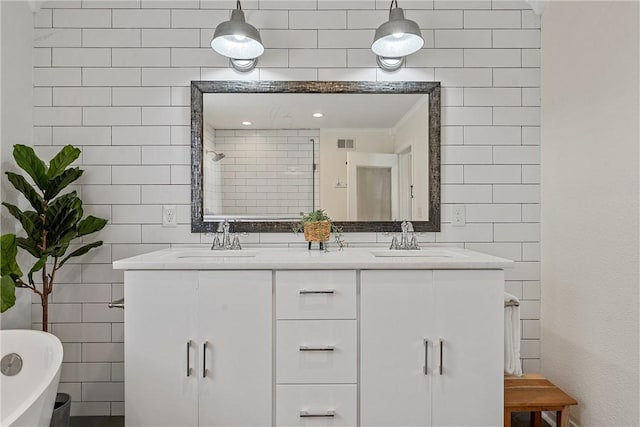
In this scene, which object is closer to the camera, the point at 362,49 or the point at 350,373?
the point at 350,373

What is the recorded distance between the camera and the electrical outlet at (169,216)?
2.27 meters

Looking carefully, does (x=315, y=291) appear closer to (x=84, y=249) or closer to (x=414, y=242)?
(x=414, y=242)

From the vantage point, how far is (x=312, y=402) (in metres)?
1.71

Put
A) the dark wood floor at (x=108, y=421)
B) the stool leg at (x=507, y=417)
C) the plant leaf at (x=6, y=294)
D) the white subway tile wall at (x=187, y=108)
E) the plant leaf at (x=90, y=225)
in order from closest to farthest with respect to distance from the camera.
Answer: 1. the plant leaf at (x=6, y=294)
2. the stool leg at (x=507, y=417)
3. the plant leaf at (x=90, y=225)
4. the dark wood floor at (x=108, y=421)
5. the white subway tile wall at (x=187, y=108)

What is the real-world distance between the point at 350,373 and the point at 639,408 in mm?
1159

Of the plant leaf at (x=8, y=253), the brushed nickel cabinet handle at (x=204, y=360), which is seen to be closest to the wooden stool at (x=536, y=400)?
the brushed nickel cabinet handle at (x=204, y=360)

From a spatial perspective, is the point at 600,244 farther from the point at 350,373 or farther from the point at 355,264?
the point at 350,373

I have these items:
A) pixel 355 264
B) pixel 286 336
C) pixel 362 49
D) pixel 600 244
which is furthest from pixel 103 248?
pixel 600 244

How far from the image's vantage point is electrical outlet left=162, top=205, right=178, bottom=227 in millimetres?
2266

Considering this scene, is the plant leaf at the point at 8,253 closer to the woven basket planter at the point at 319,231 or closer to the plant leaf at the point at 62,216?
the plant leaf at the point at 62,216

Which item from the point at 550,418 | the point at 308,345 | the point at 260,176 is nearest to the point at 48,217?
the point at 260,176

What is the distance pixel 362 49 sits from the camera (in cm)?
229

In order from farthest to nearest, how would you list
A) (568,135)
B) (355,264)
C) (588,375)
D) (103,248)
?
(103,248)
(568,135)
(588,375)
(355,264)

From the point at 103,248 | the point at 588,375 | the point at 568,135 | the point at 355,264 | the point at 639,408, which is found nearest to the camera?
the point at 639,408
